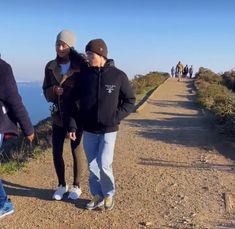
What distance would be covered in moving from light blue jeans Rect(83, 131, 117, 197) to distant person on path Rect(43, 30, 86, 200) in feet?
1.02

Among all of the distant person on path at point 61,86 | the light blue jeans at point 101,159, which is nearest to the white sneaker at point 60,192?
the distant person on path at point 61,86

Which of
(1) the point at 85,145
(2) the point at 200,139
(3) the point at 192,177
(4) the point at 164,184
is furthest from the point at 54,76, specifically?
(2) the point at 200,139

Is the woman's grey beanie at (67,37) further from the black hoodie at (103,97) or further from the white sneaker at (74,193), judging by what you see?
the white sneaker at (74,193)

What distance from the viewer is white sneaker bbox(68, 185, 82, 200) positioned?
21.5 feet

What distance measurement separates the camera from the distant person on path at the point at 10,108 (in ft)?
16.8

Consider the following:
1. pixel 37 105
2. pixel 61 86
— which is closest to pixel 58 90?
pixel 61 86

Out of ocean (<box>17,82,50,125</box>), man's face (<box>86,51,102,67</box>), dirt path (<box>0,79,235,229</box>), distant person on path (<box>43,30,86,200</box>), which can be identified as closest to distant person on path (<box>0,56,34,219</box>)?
ocean (<box>17,82,50,125</box>)

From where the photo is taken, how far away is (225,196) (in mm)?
6797

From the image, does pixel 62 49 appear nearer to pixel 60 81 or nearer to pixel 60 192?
pixel 60 81

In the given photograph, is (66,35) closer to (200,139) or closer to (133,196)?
(133,196)

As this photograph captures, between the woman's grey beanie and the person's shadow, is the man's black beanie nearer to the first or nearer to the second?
the woman's grey beanie

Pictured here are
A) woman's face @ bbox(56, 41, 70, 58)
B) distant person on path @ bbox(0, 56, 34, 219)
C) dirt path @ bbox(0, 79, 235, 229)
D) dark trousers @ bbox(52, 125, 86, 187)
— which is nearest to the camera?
distant person on path @ bbox(0, 56, 34, 219)

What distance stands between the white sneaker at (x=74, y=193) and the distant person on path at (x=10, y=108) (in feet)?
4.57

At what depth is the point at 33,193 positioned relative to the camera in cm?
695
